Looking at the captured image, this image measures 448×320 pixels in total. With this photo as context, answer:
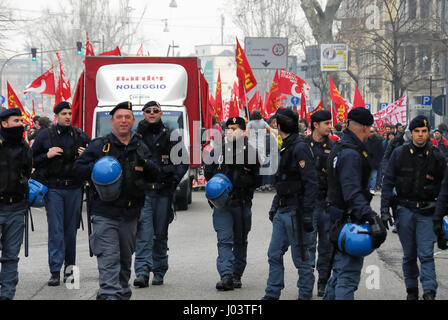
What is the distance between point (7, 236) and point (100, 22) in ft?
259

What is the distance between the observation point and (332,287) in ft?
24.0

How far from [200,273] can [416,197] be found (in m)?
2.95

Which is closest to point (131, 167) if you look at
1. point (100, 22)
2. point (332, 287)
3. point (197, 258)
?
point (332, 287)

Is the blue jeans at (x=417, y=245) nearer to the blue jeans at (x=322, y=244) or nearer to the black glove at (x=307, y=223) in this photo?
the blue jeans at (x=322, y=244)

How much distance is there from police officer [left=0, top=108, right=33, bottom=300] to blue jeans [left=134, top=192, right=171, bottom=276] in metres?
1.72

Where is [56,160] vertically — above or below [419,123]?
below

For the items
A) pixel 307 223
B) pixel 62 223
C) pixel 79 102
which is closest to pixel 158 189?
pixel 62 223

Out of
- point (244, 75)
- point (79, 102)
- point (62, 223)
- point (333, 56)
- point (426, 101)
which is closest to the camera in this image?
point (62, 223)

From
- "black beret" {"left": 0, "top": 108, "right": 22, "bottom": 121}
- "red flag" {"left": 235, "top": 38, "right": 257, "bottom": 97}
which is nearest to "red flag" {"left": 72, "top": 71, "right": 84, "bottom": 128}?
"red flag" {"left": 235, "top": 38, "right": 257, "bottom": 97}

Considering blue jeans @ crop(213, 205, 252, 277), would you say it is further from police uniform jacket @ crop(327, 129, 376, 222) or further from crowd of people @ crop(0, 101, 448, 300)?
police uniform jacket @ crop(327, 129, 376, 222)

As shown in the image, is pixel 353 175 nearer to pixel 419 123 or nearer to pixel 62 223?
pixel 419 123

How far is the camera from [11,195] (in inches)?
318

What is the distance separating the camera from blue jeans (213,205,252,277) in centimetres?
930

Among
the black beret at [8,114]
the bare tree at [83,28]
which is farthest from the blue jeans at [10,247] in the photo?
the bare tree at [83,28]
